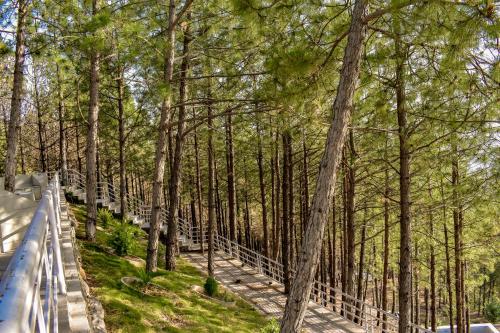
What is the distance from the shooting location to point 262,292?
16.4 meters

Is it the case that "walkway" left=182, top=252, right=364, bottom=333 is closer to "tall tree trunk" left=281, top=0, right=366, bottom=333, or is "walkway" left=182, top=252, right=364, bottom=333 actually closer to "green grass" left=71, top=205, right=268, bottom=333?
"green grass" left=71, top=205, right=268, bottom=333

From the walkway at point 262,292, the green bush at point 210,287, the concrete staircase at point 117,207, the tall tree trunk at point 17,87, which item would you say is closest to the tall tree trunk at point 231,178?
the walkway at point 262,292

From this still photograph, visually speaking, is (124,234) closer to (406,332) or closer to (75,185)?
(406,332)

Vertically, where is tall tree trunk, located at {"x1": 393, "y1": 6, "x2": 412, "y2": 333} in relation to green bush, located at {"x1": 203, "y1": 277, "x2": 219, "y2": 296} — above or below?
above

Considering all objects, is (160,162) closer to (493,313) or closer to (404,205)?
(404,205)

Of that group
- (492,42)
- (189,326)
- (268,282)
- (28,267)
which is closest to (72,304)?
(28,267)

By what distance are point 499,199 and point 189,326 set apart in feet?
26.6

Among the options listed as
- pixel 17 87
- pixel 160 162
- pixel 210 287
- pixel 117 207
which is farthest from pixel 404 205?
pixel 117 207

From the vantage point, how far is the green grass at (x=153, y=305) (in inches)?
293

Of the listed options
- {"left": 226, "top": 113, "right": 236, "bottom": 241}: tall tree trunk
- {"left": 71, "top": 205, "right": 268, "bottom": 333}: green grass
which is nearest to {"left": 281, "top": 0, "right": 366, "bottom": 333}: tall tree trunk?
{"left": 71, "top": 205, "right": 268, "bottom": 333}: green grass

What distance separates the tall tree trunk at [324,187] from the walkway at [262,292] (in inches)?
294

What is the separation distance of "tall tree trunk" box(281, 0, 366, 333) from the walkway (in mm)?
7456

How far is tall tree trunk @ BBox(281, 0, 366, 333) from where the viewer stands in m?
6.09

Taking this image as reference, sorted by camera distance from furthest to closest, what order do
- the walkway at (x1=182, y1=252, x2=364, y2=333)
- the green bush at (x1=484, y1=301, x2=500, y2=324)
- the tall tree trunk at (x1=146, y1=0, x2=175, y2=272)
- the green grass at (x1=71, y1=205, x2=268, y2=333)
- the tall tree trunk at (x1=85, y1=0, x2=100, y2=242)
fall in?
the green bush at (x1=484, y1=301, x2=500, y2=324) → the walkway at (x1=182, y1=252, x2=364, y2=333) → the tall tree trunk at (x1=85, y1=0, x2=100, y2=242) → the tall tree trunk at (x1=146, y1=0, x2=175, y2=272) → the green grass at (x1=71, y1=205, x2=268, y2=333)
